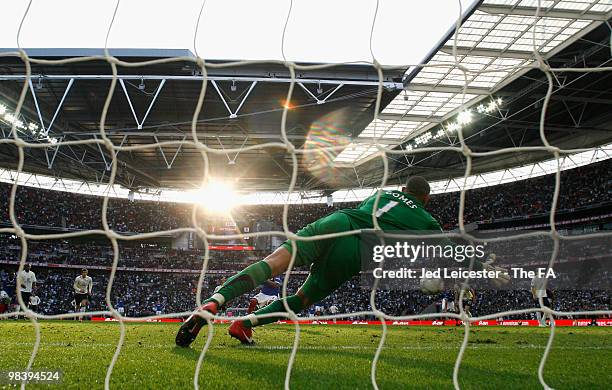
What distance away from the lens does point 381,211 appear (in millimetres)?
4355

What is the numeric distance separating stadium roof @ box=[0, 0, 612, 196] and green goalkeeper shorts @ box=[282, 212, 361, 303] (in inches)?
341

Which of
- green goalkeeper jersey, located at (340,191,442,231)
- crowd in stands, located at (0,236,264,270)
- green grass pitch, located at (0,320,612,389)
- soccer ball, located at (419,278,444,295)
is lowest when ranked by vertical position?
green grass pitch, located at (0,320,612,389)

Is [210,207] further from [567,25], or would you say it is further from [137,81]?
[567,25]

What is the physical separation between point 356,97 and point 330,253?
15.6 meters

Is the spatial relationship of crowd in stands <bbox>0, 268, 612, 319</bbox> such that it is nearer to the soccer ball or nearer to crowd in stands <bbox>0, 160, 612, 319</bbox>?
crowd in stands <bbox>0, 160, 612, 319</bbox>

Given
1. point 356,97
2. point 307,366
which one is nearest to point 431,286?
point 307,366

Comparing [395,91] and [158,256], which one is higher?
[395,91]

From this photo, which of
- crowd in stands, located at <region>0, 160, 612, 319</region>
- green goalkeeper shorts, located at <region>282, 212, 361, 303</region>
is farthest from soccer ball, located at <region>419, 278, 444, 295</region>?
crowd in stands, located at <region>0, 160, 612, 319</region>

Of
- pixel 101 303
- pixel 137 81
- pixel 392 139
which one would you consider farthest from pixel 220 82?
pixel 101 303

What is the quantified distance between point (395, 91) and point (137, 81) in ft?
29.4

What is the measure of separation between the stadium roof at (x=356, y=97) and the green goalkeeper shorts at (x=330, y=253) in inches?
341

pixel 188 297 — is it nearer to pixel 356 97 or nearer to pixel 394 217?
pixel 356 97

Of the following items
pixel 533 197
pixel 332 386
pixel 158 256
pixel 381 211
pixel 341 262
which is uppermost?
pixel 533 197

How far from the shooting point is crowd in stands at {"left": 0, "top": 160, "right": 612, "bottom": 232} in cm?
3036
